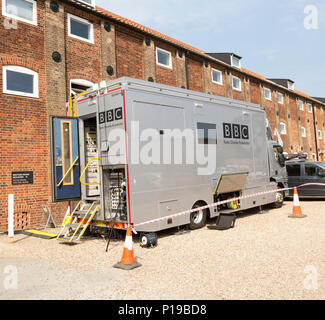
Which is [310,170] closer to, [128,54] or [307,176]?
[307,176]

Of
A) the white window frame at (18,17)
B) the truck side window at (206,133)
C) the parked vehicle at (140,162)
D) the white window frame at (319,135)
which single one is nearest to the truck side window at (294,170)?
the parked vehicle at (140,162)

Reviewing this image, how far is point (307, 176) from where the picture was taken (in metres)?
13.6

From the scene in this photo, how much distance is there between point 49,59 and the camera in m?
10.4

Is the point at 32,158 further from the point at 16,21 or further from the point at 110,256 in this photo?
the point at 110,256

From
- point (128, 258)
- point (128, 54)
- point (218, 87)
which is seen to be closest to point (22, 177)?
point (128, 258)

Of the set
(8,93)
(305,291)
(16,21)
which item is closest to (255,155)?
(305,291)

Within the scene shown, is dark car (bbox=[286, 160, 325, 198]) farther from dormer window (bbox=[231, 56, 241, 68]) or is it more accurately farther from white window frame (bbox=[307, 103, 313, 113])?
white window frame (bbox=[307, 103, 313, 113])

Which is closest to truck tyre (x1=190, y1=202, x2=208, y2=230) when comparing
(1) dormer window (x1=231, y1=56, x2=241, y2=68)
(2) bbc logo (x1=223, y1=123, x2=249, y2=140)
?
(2) bbc logo (x1=223, y1=123, x2=249, y2=140)

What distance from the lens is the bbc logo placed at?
9.23 meters

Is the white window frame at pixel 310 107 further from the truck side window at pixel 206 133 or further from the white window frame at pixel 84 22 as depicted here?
the truck side window at pixel 206 133

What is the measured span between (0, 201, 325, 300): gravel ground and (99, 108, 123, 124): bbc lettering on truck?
2.70 metres

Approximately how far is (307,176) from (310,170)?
0.29 m

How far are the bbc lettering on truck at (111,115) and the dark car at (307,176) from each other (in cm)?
958

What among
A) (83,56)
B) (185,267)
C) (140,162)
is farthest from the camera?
(83,56)
